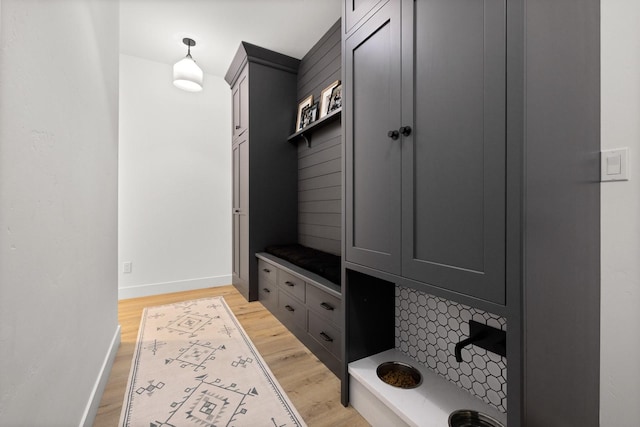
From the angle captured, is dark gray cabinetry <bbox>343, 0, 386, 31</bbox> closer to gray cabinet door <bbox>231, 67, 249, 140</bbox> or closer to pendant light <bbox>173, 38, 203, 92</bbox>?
gray cabinet door <bbox>231, 67, 249, 140</bbox>

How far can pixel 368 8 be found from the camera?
4.22ft

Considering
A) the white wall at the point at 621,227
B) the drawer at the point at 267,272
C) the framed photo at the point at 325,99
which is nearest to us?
the white wall at the point at 621,227

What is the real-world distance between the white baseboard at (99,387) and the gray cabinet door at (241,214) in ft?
4.38

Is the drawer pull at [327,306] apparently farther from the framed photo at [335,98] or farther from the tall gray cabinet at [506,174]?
the framed photo at [335,98]

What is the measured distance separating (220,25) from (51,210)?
7.85ft

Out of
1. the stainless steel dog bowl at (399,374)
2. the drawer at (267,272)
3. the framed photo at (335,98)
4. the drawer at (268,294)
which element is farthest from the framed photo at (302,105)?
the stainless steel dog bowl at (399,374)

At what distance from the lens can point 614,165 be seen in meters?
0.99

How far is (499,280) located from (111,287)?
7.26ft

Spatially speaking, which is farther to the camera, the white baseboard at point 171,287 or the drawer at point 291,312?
the white baseboard at point 171,287

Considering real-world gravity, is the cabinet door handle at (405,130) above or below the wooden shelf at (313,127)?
below

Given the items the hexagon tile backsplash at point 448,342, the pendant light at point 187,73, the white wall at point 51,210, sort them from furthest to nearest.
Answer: the pendant light at point 187,73 < the hexagon tile backsplash at point 448,342 < the white wall at point 51,210

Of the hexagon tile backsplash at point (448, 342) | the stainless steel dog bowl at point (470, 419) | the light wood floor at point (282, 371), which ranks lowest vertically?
the light wood floor at point (282, 371)

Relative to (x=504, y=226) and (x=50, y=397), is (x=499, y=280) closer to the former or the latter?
(x=504, y=226)

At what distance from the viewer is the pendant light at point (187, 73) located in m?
2.83
